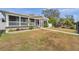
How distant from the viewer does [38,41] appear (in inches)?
149

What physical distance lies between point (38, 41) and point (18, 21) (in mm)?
422

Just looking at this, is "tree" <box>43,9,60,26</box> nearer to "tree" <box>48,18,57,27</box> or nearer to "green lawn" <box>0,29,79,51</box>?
"tree" <box>48,18,57,27</box>

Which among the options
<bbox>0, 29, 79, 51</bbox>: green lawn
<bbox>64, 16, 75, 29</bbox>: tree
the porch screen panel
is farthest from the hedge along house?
<bbox>64, 16, 75, 29</bbox>: tree

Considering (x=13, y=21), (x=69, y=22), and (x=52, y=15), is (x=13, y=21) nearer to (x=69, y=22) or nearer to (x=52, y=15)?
(x=52, y=15)

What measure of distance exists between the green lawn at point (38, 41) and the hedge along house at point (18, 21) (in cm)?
11

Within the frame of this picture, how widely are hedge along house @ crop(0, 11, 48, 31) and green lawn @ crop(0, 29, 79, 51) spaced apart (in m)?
0.11

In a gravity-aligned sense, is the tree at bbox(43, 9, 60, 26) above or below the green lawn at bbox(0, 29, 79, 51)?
Result: above

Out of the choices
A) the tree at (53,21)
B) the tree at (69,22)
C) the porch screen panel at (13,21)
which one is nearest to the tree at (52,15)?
the tree at (53,21)

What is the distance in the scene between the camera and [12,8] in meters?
3.79

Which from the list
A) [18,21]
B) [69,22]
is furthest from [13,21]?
[69,22]

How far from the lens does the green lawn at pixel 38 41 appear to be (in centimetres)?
378

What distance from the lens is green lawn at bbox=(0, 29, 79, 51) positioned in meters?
3.78
